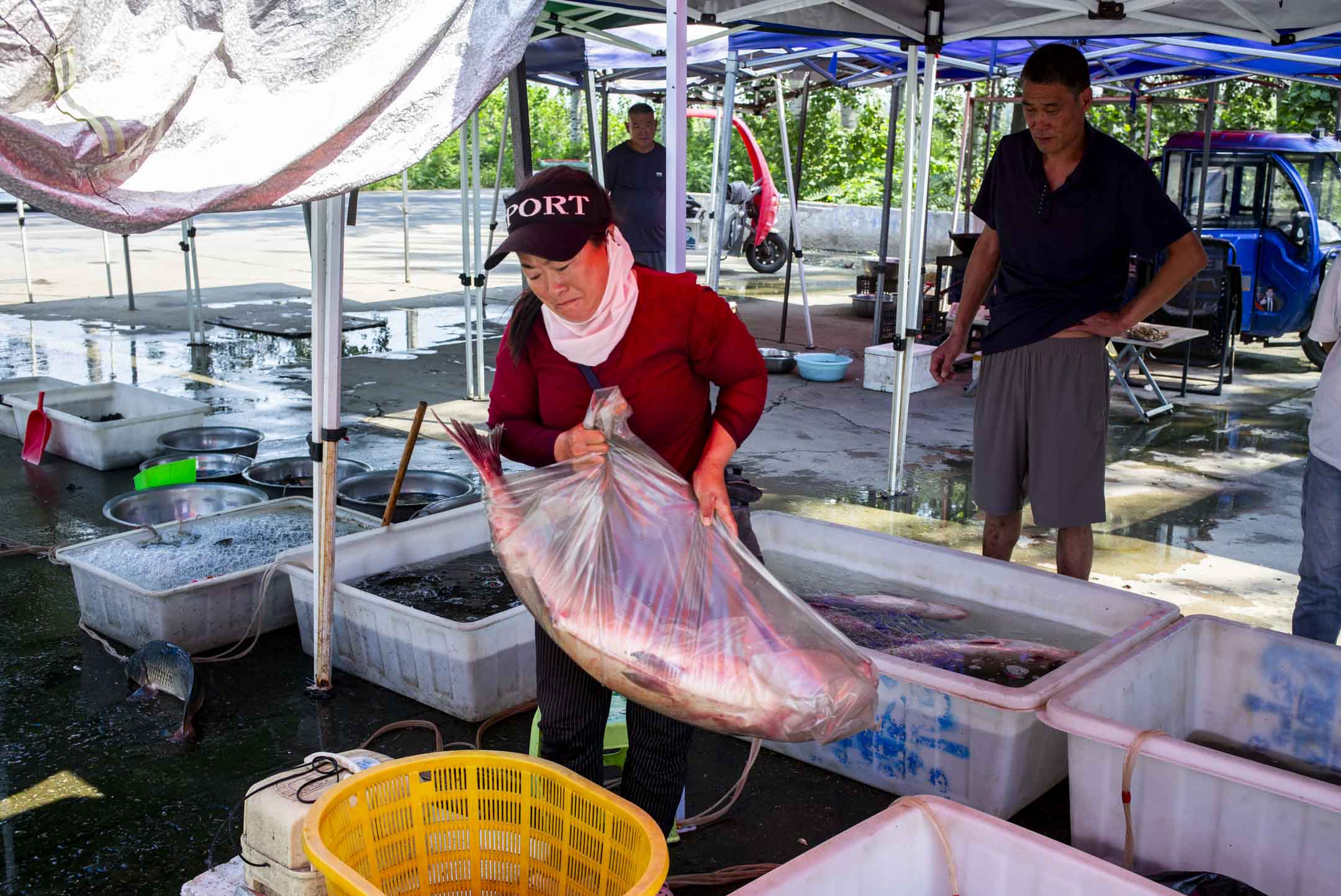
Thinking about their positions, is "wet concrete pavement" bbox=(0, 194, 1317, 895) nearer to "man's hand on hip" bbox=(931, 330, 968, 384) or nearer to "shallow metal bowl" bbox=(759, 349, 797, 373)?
"shallow metal bowl" bbox=(759, 349, 797, 373)

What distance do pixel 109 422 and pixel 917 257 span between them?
14.7ft

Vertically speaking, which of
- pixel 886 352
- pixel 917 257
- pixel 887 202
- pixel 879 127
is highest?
pixel 879 127

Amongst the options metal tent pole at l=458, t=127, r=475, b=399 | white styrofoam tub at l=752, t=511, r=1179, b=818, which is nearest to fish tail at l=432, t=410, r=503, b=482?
white styrofoam tub at l=752, t=511, r=1179, b=818

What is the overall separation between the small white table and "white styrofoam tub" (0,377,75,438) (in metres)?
6.60

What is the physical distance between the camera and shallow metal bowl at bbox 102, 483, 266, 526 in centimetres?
502

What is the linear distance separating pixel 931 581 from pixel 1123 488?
3.03 m

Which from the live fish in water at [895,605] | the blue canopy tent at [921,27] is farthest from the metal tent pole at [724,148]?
the live fish in water at [895,605]

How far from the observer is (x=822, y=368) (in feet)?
29.3

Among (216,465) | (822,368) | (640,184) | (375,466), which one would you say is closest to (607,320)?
(216,465)

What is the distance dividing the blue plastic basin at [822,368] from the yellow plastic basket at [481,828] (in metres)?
7.01

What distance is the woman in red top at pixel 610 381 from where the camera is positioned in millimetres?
2184

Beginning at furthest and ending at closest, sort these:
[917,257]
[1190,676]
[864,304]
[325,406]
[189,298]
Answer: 1. [864,304]
2. [189,298]
3. [917,257]
4. [325,406]
5. [1190,676]

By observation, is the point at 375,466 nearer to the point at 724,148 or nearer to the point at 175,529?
the point at 175,529

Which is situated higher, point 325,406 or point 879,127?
point 879,127
